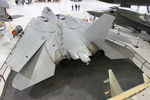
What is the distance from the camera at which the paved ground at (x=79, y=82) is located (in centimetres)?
351

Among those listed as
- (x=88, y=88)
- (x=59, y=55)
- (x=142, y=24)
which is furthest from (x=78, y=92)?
(x=142, y=24)

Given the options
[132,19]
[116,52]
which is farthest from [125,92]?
[132,19]

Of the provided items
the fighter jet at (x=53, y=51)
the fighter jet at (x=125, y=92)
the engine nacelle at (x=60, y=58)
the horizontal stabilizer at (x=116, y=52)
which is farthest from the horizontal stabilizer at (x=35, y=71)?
the horizontal stabilizer at (x=116, y=52)

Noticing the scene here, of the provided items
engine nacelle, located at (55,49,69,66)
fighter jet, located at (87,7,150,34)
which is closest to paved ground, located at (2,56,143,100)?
engine nacelle, located at (55,49,69,66)

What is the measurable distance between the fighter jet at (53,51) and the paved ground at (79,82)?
0.61 meters

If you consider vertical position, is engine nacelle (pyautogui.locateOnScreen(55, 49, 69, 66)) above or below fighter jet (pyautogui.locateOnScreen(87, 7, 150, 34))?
below

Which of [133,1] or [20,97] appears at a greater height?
[133,1]

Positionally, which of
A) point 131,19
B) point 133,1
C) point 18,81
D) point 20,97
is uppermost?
point 133,1

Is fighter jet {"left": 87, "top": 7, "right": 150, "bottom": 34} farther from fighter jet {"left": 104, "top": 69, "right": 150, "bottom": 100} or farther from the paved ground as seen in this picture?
fighter jet {"left": 104, "top": 69, "right": 150, "bottom": 100}

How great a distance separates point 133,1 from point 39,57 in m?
6.94

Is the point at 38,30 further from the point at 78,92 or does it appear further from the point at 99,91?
the point at 99,91

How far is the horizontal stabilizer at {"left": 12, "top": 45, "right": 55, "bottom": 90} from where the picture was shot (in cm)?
321

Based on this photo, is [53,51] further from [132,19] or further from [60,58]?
[132,19]

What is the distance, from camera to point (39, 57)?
3811mm
